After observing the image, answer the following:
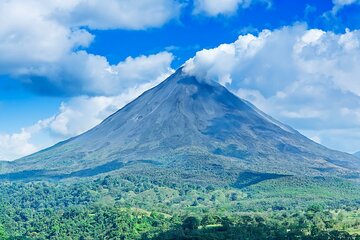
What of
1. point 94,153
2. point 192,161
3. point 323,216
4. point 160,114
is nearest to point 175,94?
point 160,114

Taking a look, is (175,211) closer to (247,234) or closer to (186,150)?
(247,234)

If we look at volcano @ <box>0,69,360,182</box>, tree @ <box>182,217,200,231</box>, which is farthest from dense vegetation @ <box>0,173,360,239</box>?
volcano @ <box>0,69,360,182</box>

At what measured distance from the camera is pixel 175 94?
197750 mm

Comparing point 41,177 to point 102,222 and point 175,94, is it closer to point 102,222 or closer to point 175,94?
point 175,94

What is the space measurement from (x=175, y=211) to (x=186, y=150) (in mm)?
69680

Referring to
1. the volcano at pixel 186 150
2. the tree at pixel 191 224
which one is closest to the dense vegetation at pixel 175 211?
the tree at pixel 191 224

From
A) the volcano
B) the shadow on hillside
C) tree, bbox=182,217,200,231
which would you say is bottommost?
the shadow on hillside

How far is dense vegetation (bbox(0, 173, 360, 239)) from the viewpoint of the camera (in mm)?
56906

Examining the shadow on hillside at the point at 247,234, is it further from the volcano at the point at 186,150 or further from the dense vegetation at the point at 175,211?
the volcano at the point at 186,150

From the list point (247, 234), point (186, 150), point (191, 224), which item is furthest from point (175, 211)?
point (186, 150)

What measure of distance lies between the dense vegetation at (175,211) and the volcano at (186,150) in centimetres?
1494

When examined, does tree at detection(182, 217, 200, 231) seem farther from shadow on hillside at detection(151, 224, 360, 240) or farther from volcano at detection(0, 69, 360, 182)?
volcano at detection(0, 69, 360, 182)

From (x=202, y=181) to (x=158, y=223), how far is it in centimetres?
5459

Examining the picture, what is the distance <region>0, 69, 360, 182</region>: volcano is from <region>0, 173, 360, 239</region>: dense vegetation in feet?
49.0
